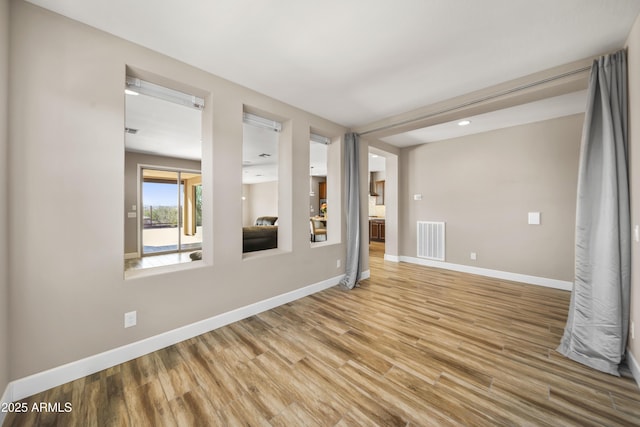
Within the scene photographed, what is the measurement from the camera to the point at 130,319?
1.96m

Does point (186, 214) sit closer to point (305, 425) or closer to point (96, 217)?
point (96, 217)

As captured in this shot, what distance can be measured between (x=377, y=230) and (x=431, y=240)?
352 centimetres

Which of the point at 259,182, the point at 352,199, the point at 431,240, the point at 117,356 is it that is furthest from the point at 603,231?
the point at 259,182

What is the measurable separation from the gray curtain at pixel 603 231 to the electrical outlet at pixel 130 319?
3513 millimetres

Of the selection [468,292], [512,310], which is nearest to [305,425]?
[512,310]

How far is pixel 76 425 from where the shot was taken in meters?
1.36

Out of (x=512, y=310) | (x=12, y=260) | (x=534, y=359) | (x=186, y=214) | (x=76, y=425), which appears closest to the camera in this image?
(x=76, y=425)

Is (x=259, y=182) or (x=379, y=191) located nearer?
(x=379, y=191)

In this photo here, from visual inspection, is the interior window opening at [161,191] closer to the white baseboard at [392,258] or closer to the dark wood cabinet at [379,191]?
the white baseboard at [392,258]

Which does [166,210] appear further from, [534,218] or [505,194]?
[534,218]

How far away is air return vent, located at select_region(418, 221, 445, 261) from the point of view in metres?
4.88

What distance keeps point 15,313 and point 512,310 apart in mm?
4421

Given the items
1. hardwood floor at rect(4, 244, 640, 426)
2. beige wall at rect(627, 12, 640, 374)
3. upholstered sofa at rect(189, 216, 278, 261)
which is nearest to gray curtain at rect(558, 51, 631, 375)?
beige wall at rect(627, 12, 640, 374)

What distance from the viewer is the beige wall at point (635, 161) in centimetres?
166
